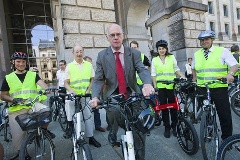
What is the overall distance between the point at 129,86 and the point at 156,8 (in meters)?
8.00

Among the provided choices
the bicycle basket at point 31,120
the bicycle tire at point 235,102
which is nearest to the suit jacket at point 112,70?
the bicycle basket at point 31,120

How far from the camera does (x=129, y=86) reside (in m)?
2.48

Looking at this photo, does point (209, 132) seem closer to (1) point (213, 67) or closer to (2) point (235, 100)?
(1) point (213, 67)

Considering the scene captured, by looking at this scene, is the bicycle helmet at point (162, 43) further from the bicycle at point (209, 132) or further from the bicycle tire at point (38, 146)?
the bicycle tire at point (38, 146)

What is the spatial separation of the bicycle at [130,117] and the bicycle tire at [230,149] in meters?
0.94

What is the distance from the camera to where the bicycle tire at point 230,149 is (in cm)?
213

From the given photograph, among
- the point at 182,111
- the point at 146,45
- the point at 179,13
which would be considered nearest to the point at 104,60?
the point at 182,111

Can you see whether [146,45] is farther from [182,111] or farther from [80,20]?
[182,111]

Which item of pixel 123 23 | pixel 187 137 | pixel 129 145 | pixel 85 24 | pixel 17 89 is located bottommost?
pixel 187 137

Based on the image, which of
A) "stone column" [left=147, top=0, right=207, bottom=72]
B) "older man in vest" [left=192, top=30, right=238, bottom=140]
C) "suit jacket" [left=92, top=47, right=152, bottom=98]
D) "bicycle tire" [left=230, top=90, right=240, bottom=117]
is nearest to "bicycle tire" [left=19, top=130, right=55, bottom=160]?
"suit jacket" [left=92, top=47, right=152, bottom=98]

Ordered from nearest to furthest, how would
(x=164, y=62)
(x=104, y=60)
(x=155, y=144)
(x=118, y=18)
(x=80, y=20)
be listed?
1. (x=104, y=60)
2. (x=155, y=144)
3. (x=164, y=62)
4. (x=80, y=20)
5. (x=118, y=18)

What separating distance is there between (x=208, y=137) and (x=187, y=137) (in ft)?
1.24

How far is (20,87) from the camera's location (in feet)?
10.6

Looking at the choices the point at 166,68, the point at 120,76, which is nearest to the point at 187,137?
the point at 166,68
